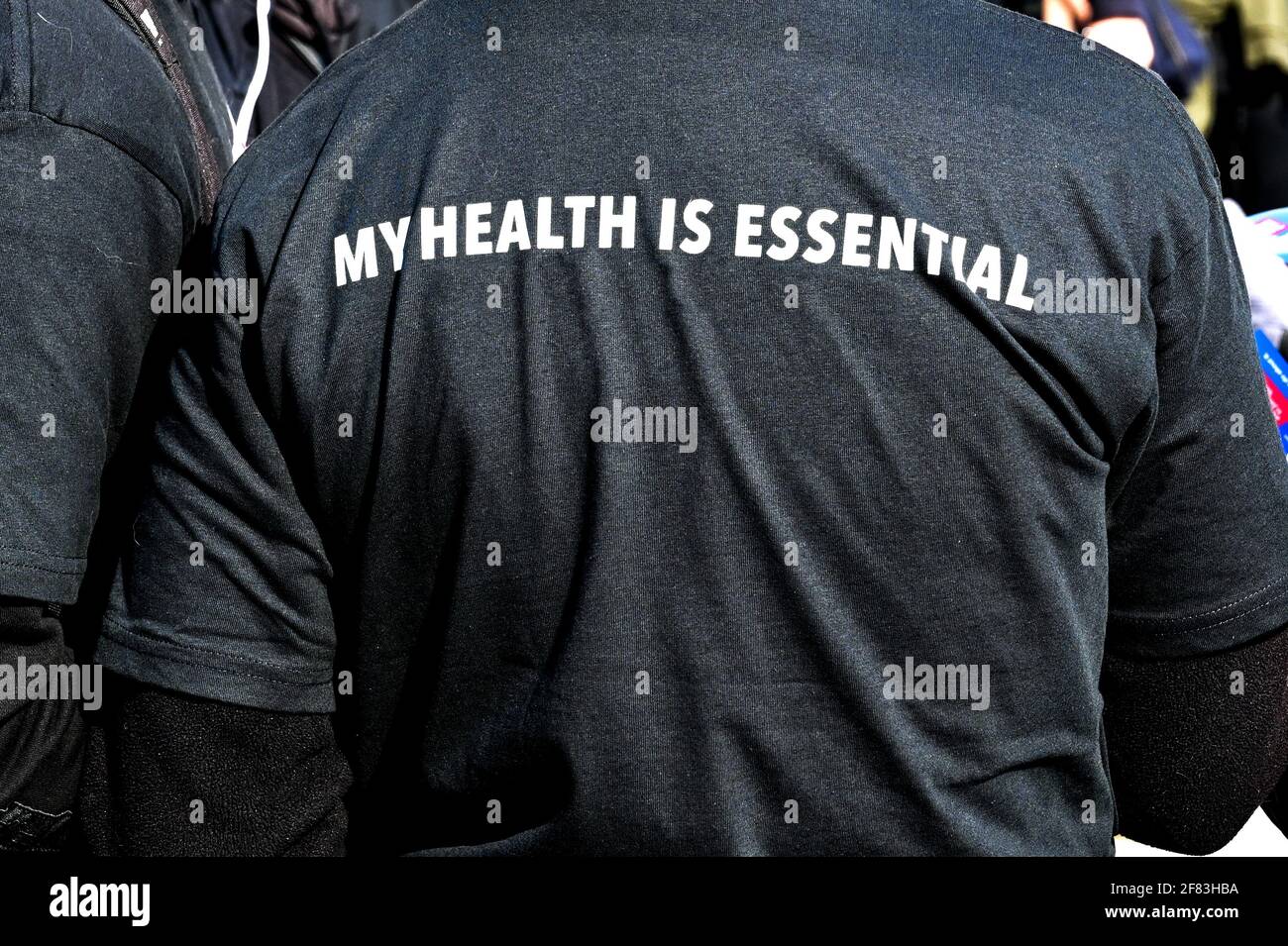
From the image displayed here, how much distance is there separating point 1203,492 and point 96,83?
1027 millimetres

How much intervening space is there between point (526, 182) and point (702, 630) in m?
0.36

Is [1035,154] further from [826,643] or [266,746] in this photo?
[266,746]

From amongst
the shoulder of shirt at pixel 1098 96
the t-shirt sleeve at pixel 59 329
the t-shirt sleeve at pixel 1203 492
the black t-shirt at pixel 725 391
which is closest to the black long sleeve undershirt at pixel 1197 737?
the t-shirt sleeve at pixel 1203 492

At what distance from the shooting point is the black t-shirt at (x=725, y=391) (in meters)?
1.01

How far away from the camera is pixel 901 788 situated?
105 centimetres

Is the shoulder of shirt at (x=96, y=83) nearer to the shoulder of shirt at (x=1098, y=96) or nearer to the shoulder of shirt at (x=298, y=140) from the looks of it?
the shoulder of shirt at (x=298, y=140)

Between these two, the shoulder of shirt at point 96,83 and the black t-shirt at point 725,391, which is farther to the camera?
the shoulder of shirt at point 96,83

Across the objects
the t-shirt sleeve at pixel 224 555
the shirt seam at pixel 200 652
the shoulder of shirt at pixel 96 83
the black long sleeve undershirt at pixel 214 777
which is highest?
the shoulder of shirt at pixel 96 83

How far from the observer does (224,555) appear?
108cm

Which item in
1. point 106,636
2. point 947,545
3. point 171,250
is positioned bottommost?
point 106,636

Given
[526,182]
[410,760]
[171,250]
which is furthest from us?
[171,250]

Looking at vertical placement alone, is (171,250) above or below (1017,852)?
above

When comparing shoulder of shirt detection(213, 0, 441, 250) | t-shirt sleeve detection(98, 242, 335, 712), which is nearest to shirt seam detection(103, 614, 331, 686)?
t-shirt sleeve detection(98, 242, 335, 712)
